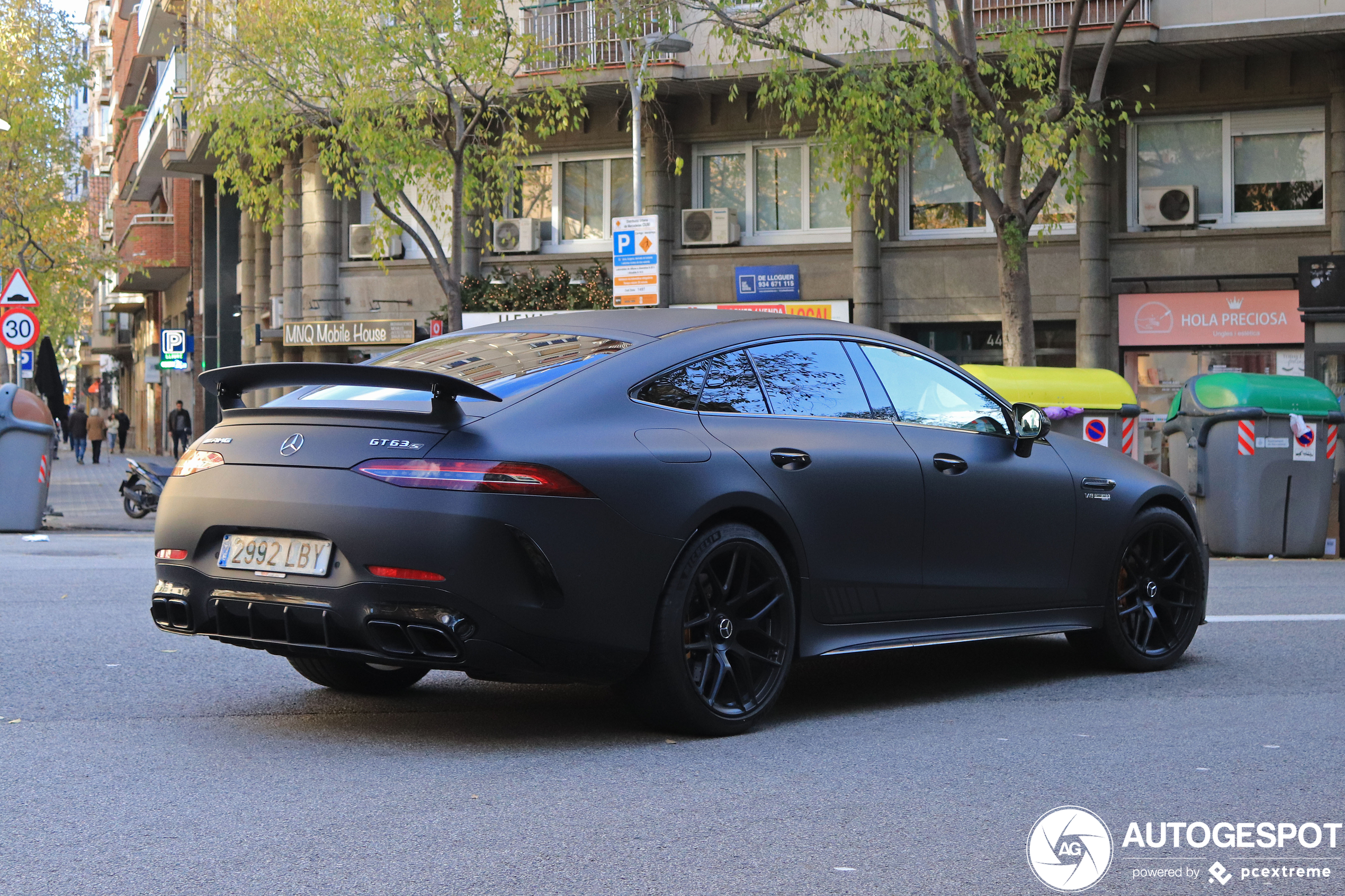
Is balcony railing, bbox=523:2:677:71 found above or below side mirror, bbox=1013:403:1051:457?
above

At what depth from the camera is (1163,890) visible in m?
3.95

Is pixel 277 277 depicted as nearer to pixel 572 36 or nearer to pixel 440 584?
pixel 572 36

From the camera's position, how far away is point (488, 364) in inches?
229

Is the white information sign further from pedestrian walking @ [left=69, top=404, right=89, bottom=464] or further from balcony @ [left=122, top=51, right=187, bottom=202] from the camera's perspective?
pedestrian walking @ [left=69, top=404, right=89, bottom=464]

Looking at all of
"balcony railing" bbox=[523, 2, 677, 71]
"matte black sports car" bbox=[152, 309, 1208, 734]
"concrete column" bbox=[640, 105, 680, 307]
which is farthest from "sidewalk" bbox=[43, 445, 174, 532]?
"matte black sports car" bbox=[152, 309, 1208, 734]

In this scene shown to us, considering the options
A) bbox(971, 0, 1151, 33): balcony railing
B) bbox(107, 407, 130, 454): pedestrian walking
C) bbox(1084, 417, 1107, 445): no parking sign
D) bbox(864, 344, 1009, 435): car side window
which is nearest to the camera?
bbox(864, 344, 1009, 435): car side window

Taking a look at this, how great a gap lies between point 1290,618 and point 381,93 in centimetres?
1559

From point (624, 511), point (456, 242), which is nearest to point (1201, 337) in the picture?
point (456, 242)

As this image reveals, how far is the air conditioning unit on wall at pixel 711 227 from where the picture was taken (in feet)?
88.1

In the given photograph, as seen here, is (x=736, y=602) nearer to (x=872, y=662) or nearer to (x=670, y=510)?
(x=670, y=510)

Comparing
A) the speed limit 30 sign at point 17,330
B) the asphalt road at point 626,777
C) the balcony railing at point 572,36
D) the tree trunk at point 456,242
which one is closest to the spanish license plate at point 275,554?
the asphalt road at point 626,777

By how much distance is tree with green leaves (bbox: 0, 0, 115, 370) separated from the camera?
1467 inches

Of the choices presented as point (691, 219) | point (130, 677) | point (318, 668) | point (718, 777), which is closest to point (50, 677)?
point (130, 677)

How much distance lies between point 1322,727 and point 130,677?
15.4 ft
